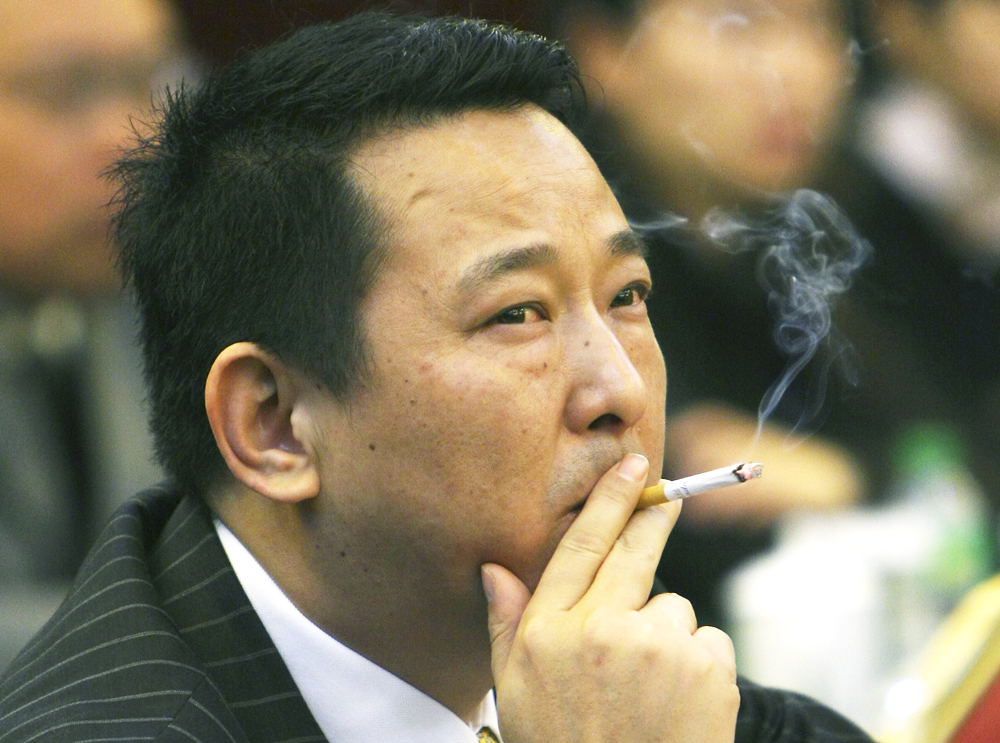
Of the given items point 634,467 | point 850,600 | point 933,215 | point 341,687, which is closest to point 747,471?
point 634,467

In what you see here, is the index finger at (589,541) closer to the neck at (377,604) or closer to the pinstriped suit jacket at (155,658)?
the neck at (377,604)

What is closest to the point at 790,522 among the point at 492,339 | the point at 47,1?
the point at 492,339

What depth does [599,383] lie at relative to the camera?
6.08ft

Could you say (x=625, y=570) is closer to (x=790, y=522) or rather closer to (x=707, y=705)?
(x=707, y=705)

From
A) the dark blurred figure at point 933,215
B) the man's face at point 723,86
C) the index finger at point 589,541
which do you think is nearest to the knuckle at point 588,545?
the index finger at point 589,541

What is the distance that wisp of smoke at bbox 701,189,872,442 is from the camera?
366cm

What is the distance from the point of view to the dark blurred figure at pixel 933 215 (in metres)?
4.25

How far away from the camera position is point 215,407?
6.44 ft

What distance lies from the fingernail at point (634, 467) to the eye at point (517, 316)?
286 millimetres

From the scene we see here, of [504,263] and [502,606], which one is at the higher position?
[504,263]

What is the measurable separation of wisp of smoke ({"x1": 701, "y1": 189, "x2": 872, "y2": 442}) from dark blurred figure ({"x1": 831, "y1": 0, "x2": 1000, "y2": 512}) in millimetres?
211

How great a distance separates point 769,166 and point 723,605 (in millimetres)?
→ 1530

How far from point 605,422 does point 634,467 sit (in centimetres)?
9

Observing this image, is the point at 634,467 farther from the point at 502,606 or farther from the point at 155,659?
the point at 155,659
